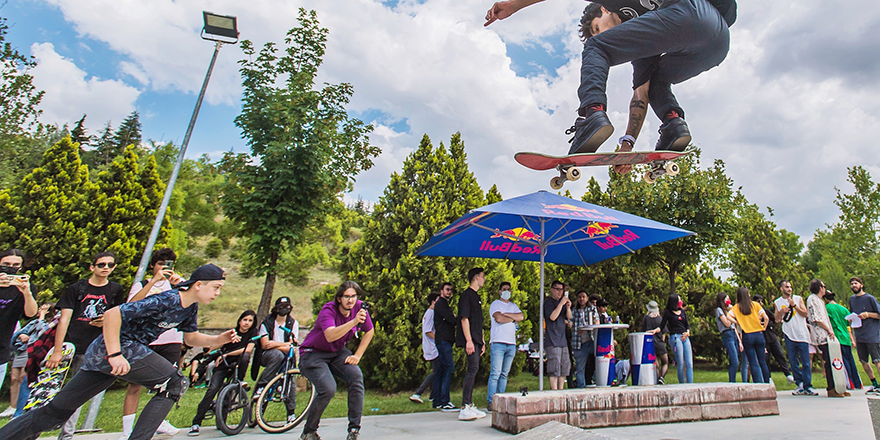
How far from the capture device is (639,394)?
14.7ft

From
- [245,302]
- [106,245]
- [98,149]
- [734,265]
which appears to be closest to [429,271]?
[106,245]

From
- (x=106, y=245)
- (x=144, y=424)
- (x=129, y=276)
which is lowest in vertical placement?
(x=144, y=424)

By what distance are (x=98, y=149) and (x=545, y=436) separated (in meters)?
48.6

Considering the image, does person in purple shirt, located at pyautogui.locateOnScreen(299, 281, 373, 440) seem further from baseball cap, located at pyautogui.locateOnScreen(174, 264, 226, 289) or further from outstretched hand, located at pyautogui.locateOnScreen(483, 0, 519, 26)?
outstretched hand, located at pyautogui.locateOnScreen(483, 0, 519, 26)

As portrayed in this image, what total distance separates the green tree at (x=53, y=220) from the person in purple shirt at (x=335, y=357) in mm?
8003

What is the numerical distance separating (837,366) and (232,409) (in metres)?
8.33

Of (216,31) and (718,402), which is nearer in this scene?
(718,402)

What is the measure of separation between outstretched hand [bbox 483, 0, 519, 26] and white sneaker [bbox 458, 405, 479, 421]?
4.66m

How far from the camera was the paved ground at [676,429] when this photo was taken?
3844 millimetres

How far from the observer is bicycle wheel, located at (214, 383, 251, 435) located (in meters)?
4.41

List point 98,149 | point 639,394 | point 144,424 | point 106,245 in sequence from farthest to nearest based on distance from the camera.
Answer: point 98,149, point 106,245, point 639,394, point 144,424

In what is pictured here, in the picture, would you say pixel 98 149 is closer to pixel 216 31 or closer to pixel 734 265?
pixel 216 31

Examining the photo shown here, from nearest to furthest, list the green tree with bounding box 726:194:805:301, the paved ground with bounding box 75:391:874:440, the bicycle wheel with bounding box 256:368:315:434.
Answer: the paved ground with bounding box 75:391:874:440 < the bicycle wheel with bounding box 256:368:315:434 < the green tree with bounding box 726:194:805:301

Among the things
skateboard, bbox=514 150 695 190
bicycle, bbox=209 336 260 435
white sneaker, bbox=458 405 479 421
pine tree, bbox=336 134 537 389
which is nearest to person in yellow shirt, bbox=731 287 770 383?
skateboard, bbox=514 150 695 190
